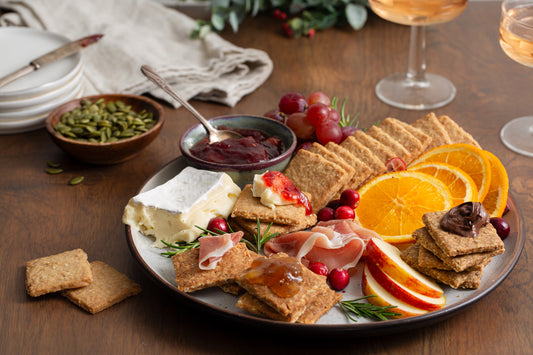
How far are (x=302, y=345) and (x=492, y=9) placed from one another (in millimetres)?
3356

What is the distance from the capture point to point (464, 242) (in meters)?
1.66

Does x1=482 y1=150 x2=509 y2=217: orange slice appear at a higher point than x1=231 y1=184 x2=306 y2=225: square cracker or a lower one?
lower

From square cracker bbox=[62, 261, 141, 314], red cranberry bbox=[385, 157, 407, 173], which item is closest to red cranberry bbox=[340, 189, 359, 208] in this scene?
red cranberry bbox=[385, 157, 407, 173]

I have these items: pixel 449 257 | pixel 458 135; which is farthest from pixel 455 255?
pixel 458 135

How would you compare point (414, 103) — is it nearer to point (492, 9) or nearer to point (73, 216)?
point (492, 9)

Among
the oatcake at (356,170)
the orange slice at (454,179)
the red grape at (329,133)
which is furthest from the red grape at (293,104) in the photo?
the orange slice at (454,179)

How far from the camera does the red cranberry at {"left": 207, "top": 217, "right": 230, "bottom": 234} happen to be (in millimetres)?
1966

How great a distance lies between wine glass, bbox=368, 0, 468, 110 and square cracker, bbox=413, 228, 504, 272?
4.65ft

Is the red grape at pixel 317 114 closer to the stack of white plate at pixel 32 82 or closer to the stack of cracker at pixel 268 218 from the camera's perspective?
the stack of cracker at pixel 268 218

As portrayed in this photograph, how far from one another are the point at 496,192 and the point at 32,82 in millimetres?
2236

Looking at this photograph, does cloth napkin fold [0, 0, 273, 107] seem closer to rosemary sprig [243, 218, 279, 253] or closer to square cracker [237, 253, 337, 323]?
rosemary sprig [243, 218, 279, 253]

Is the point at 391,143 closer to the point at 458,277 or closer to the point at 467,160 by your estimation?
the point at 467,160

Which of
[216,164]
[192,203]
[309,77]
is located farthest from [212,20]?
[192,203]

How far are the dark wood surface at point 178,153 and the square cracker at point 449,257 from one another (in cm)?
18
